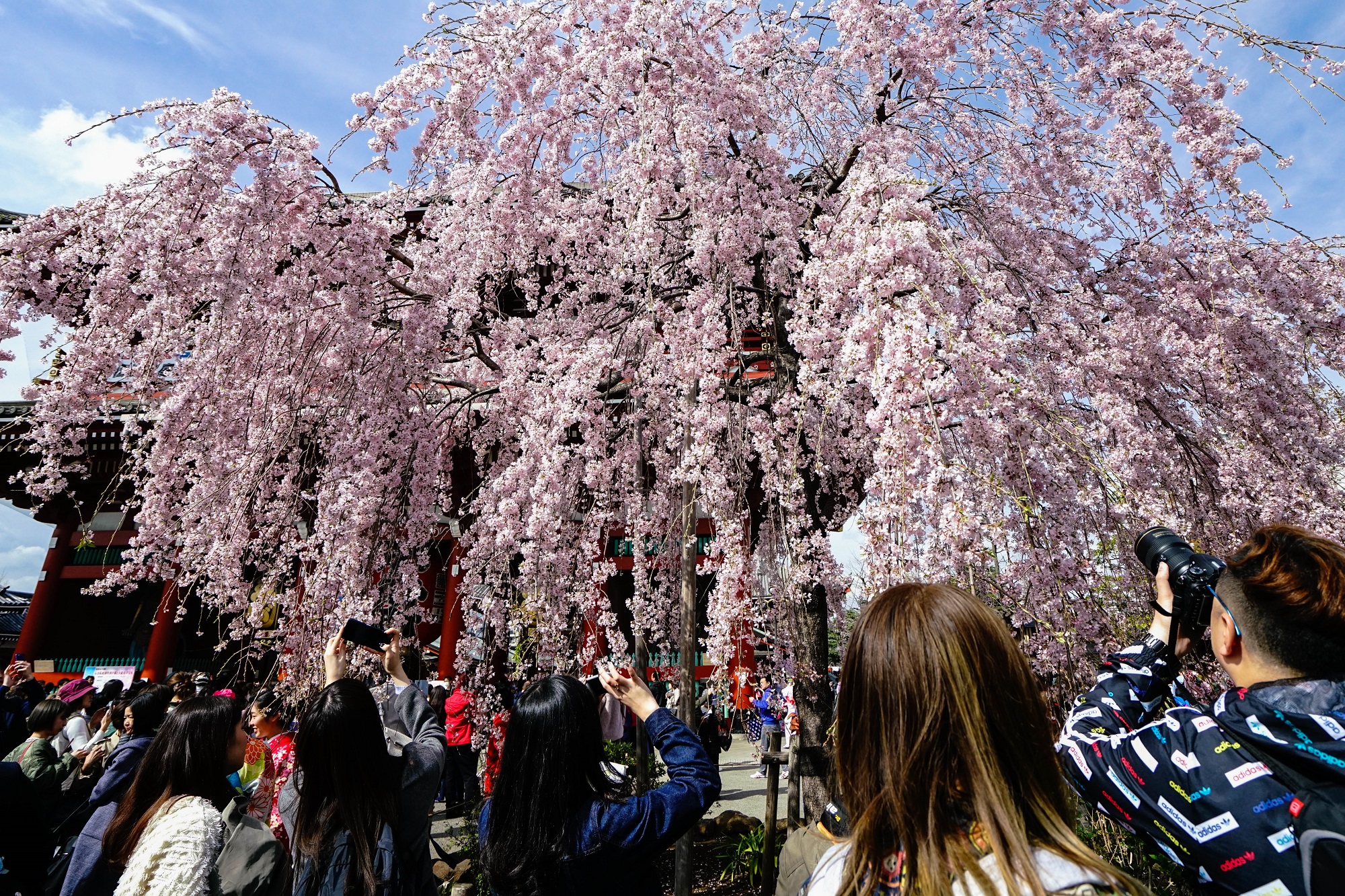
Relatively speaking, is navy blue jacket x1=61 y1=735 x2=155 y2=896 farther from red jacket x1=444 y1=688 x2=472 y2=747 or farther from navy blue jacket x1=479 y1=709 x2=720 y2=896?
red jacket x1=444 y1=688 x2=472 y2=747

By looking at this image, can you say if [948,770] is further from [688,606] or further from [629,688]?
[688,606]

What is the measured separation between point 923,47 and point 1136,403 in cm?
255

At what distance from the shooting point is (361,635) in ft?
8.05

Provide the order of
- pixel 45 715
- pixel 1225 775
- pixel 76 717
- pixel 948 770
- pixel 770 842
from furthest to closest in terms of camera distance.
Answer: pixel 76 717 < pixel 770 842 < pixel 45 715 < pixel 1225 775 < pixel 948 770

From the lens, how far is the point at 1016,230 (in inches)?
175

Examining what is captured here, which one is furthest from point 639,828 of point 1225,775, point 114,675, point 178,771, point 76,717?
point 114,675

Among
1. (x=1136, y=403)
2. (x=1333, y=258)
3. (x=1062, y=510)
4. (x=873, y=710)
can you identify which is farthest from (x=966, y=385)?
(x=1333, y=258)

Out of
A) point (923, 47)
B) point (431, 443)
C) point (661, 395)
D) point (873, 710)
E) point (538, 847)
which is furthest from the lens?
point (431, 443)

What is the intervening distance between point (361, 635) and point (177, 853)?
0.77 metres

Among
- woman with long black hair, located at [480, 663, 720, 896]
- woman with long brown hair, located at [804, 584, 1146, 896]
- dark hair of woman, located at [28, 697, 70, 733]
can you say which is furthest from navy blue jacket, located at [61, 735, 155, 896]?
woman with long brown hair, located at [804, 584, 1146, 896]

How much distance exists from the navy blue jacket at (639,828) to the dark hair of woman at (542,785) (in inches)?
1.6

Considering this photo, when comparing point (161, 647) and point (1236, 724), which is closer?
point (1236, 724)

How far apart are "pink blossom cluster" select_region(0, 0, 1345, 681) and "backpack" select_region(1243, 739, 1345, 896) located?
1825 millimetres

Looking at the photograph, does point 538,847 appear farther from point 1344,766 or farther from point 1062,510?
point 1062,510
